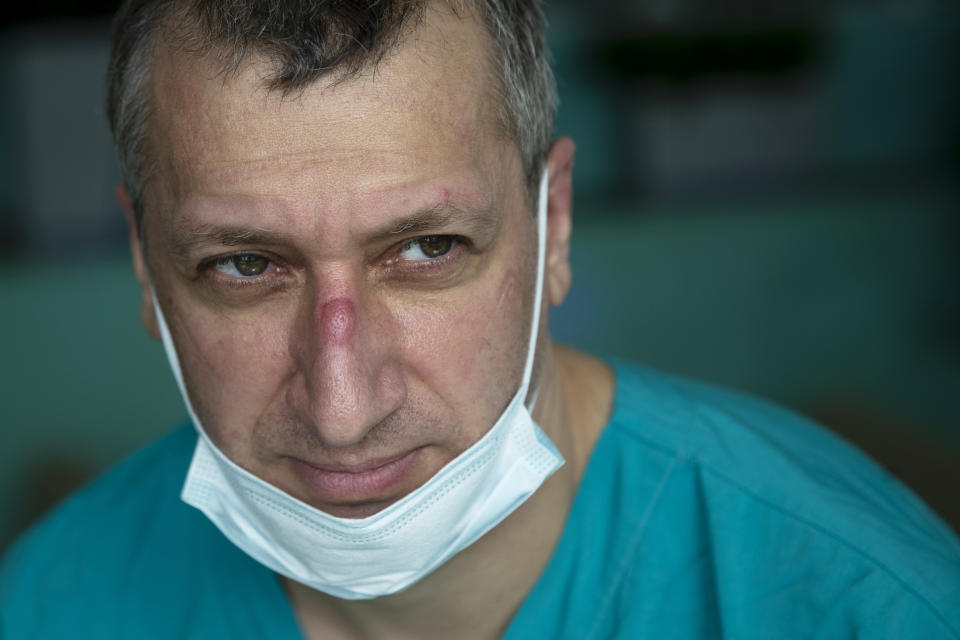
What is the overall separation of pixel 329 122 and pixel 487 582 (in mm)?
665

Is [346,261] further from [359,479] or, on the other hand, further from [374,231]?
[359,479]

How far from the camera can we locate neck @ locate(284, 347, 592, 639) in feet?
4.66

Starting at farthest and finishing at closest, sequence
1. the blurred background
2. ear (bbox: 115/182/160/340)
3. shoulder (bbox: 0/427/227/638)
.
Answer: the blurred background → shoulder (bbox: 0/427/227/638) → ear (bbox: 115/182/160/340)

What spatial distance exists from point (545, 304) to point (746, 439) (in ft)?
1.13

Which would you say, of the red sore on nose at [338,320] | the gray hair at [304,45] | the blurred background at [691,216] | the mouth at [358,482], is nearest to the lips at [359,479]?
the mouth at [358,482]

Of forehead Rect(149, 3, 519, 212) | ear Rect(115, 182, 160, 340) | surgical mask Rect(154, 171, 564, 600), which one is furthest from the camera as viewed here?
ear Rect(115, 182, 160, 340)

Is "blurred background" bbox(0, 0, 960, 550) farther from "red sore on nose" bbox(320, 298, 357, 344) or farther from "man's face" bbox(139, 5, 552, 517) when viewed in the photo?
"red sore on nose" bbox(320, 298, 357, 344)

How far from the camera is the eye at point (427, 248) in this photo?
3.95ft

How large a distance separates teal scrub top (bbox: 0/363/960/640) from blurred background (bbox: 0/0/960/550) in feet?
5.32

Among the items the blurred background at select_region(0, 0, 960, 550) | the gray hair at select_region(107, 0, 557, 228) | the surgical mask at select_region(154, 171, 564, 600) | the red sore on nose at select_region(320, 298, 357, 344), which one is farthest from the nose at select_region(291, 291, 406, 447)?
the blurred background at select_region(0, 0, 960, 550)

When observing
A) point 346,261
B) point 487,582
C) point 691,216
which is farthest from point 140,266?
point 691,216

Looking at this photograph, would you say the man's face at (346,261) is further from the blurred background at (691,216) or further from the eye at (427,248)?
the blurred background at (691,216)

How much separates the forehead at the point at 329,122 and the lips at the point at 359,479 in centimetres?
32

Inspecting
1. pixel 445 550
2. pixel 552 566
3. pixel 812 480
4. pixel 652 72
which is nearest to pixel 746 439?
pixel 812 480
